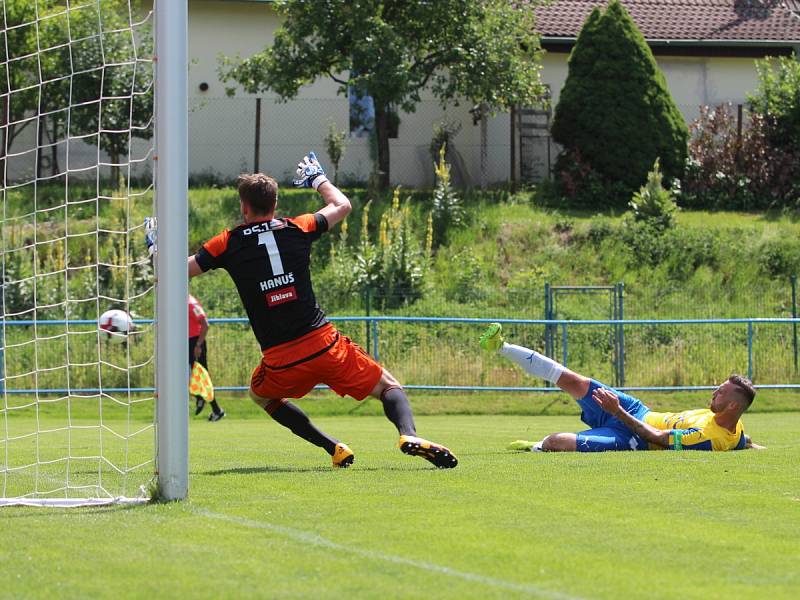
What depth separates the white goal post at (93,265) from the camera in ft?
23.6

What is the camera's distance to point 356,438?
13703 millimetres

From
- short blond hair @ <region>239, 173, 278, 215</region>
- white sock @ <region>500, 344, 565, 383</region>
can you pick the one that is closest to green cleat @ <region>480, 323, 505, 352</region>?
white sock @ <region>500, 344, 565, 383</region>

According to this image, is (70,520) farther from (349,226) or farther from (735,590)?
(349,226)

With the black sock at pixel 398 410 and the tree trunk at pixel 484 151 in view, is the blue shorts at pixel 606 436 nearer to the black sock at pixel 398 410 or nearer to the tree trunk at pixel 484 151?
the black sock at pixel 398 410

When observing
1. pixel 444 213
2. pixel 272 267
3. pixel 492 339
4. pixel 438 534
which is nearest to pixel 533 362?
pixel 492 339

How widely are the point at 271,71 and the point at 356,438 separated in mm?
15457

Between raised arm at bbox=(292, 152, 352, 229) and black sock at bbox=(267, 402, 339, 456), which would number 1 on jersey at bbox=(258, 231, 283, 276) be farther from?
black sock at bbox=(267, 402, 339, 456)

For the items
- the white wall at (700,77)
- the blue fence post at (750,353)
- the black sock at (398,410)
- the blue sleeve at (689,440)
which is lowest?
the blue fence post at (750,353)

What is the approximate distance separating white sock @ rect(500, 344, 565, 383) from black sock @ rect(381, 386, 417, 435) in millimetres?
1610

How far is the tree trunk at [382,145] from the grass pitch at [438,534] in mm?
19863

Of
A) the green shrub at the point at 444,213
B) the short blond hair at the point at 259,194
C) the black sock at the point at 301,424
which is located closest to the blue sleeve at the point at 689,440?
the black sock at the point at 301,424

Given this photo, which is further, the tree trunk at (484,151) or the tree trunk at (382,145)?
the tree trunk at (484,151)

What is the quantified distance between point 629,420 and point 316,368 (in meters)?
2.88

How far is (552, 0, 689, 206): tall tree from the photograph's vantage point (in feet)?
94.9
